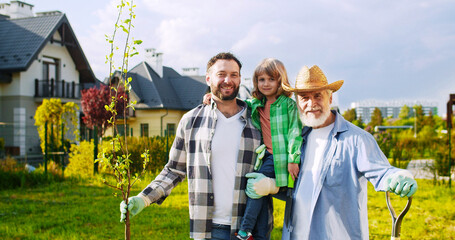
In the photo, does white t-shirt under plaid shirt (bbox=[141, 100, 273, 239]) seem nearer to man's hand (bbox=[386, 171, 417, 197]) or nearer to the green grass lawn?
man's hand (bbox=[386, 171, 417, 197])

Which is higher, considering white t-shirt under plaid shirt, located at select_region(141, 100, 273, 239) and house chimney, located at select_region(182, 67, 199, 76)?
house chimney, located at select_region(182, 67, 199, 76)

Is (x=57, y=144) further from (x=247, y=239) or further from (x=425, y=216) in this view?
(x=247, y=239)

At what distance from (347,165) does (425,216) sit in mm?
5479

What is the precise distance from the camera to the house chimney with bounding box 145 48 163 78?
30.0 m

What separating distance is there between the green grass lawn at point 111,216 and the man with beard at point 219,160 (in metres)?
2.94

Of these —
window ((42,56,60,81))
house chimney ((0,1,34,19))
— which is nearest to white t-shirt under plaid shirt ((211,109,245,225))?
window ((42,56,60,81))

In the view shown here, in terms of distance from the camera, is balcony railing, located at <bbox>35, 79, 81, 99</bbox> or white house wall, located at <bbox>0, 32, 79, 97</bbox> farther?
balcony railing, located at <bbox>35, 79, 81, 99</bbox>

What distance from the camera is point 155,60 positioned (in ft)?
98.7

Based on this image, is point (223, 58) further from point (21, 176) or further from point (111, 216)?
point (21, 176)

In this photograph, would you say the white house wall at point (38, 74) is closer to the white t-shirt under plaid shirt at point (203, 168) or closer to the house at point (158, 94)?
the house at point (158, 94)

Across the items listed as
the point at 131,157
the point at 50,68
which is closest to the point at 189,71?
the point at 50,68

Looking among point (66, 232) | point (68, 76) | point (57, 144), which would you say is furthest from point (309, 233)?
point (68, 76)

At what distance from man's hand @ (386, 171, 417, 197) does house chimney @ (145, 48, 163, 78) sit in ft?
94.0

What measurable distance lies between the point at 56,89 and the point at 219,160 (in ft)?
A: 69.5
